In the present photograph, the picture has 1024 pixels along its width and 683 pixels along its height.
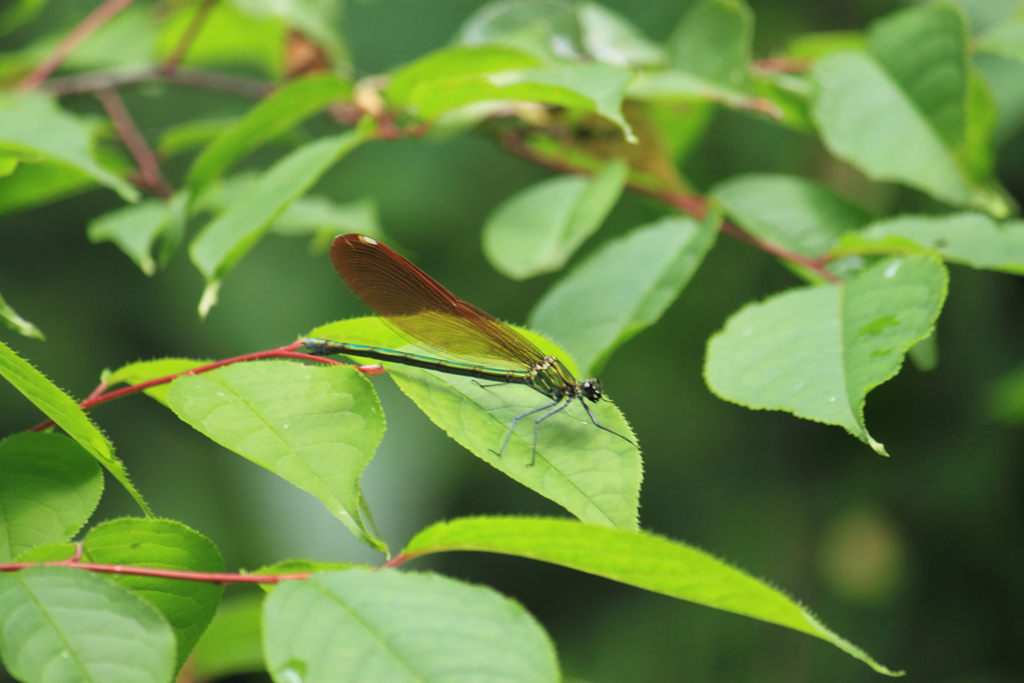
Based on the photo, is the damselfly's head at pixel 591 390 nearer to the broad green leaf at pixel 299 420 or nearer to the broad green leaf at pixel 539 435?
the broad green leaf at pixel 539 435

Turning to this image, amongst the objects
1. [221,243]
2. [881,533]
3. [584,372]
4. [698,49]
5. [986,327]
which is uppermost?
[698,49]

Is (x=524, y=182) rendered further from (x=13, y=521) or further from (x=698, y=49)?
(x=13, y=521)

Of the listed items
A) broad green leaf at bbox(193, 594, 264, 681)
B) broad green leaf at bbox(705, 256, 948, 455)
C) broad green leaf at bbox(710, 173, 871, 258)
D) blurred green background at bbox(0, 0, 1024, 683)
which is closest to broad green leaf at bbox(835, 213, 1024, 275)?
broad green leaf at bbox(705, 256, 948, 455)

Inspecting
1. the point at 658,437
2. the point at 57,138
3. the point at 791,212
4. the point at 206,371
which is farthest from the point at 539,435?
the point at 658,437

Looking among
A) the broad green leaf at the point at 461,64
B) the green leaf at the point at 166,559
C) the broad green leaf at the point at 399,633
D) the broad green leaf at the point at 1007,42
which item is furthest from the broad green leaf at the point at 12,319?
the broad green leaf at the point at 1007,42

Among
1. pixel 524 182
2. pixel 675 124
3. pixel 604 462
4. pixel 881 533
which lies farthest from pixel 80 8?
pixel 881 533
